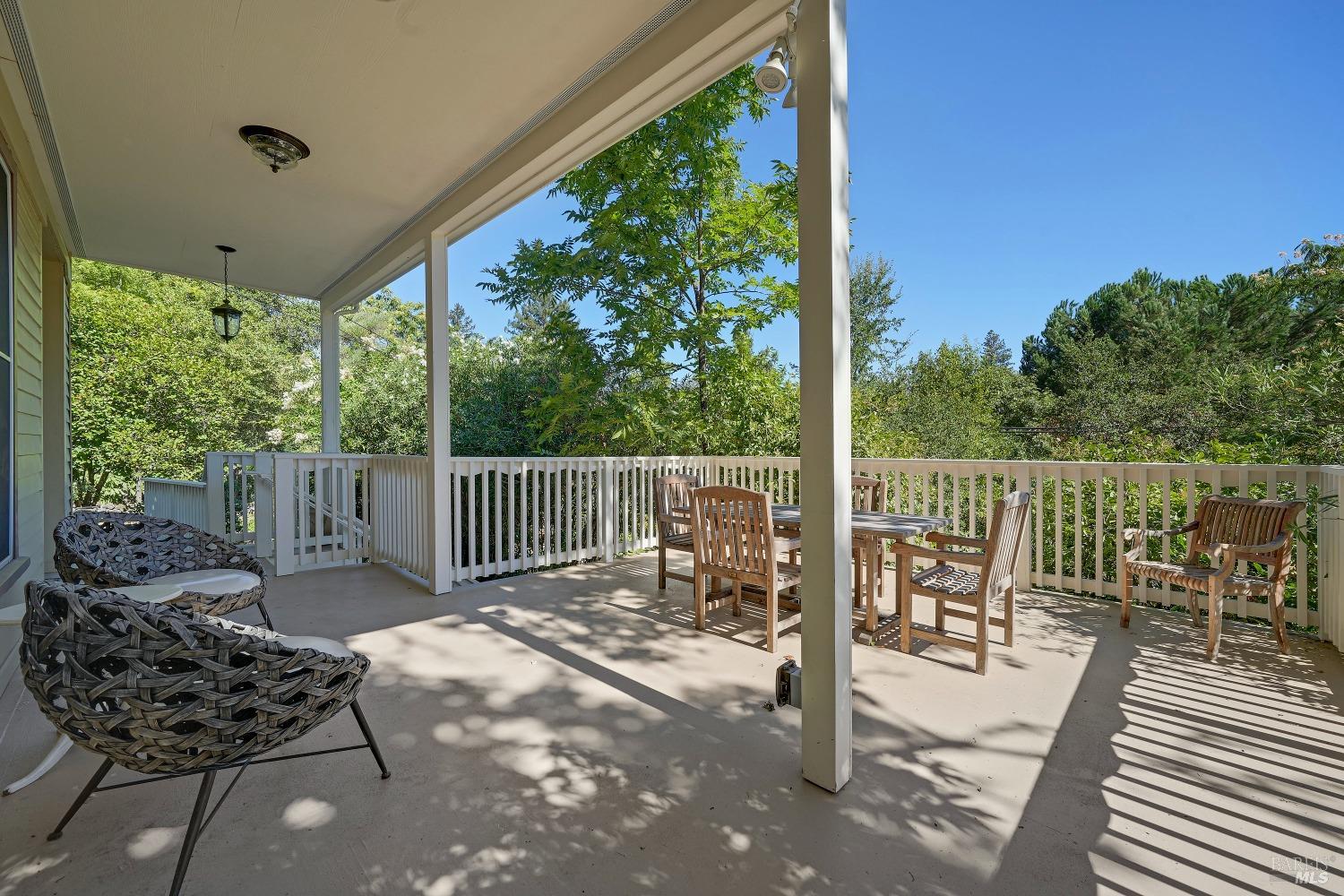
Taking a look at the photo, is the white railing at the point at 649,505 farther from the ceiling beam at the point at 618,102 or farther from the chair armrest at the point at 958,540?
the ceiling beam at the point at 618,102

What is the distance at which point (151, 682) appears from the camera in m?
1.28

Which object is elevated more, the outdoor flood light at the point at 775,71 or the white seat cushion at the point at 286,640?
the outdoor flood light at the point at 775,71

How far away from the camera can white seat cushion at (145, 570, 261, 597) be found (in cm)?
245

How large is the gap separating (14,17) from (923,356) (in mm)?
17021

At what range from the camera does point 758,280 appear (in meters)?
7.43

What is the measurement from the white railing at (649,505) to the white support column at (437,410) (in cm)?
21

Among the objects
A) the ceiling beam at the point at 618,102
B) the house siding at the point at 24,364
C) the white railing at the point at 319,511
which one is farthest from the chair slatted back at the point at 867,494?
the house siding at the point at 24,364

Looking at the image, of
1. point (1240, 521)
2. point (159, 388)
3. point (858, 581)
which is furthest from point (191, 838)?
point (159, 388)

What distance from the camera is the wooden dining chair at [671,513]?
13.1ft

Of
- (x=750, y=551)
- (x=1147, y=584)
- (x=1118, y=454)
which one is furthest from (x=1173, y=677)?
(x=1118, y=454)

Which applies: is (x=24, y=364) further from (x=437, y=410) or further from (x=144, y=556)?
(x=437, y=410)

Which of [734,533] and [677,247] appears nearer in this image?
[734,533]

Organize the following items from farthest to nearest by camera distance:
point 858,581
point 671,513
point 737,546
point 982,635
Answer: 1. point 671,513
2. point 858,581
3. point 737,546
4. point 982,635

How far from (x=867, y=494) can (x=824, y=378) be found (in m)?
2.59
